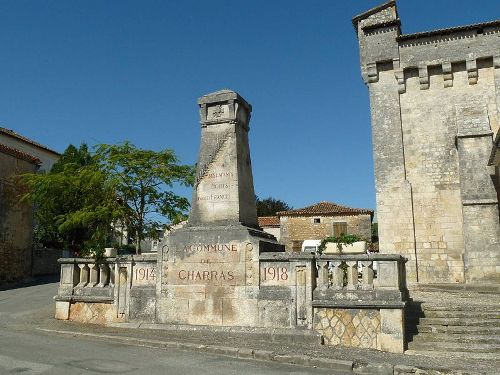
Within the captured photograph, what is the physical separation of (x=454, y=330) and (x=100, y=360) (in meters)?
6.32

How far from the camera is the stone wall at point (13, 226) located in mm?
21406

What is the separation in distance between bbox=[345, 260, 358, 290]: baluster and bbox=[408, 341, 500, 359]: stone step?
141 cm

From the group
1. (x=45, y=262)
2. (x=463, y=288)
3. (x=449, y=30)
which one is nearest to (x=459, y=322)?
(x=463, y=288)

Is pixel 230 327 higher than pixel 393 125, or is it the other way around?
pixel 393 125

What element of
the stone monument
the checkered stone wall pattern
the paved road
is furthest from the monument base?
the paved road

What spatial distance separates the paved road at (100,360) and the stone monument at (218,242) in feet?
4.83

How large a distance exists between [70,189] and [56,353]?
1165cm

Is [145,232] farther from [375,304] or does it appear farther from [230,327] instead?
[375,304]

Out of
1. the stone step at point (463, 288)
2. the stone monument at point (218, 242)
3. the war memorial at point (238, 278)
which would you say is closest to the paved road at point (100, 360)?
the war memorial at point (238, 278)

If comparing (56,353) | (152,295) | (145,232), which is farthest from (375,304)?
(145,232)

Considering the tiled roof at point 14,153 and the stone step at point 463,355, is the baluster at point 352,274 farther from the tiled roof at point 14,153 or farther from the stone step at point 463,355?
the tiled roof at point 14,153

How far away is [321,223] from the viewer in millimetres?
34281

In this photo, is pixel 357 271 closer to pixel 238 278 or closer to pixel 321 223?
pixel 238 278

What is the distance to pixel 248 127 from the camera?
1016cm
